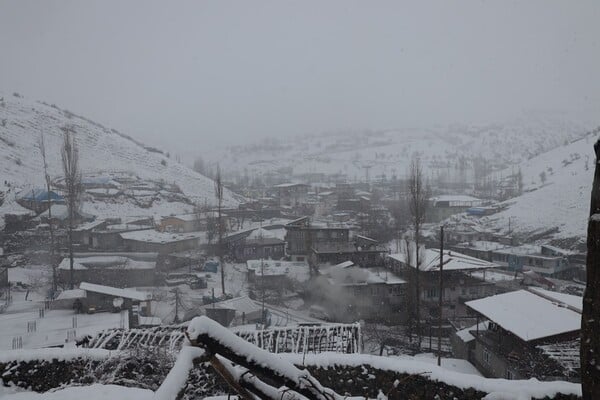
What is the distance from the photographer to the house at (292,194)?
41.6 m

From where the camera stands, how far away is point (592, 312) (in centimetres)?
167

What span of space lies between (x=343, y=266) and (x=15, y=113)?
43.3m

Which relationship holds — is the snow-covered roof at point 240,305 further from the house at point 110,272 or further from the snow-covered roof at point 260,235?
the snow-covered roof at point 260,235

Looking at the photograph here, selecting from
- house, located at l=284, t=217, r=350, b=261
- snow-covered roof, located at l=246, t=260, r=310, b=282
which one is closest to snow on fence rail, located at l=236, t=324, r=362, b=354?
snow-covered roof, located at l=246, t=260, r=310, b=282

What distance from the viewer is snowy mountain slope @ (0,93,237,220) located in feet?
101

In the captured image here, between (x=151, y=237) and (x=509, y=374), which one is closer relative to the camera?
(x=509, y=374)

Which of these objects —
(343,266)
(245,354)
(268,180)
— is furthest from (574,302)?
(268,180)

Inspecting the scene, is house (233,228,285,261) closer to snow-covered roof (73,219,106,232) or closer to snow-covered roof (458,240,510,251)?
snow-covered roof (73,219,106,232)

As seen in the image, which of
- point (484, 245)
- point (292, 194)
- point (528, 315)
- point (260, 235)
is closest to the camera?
point (528, 315)

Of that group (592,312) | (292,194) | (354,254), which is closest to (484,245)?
(354,254)

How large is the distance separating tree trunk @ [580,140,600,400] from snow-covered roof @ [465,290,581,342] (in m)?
7.65

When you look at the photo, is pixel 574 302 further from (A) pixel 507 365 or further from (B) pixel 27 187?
(B) pixel 27 187

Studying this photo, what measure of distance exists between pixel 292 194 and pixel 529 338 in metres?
35.8

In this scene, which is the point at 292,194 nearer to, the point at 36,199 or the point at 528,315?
the point at 36,199
